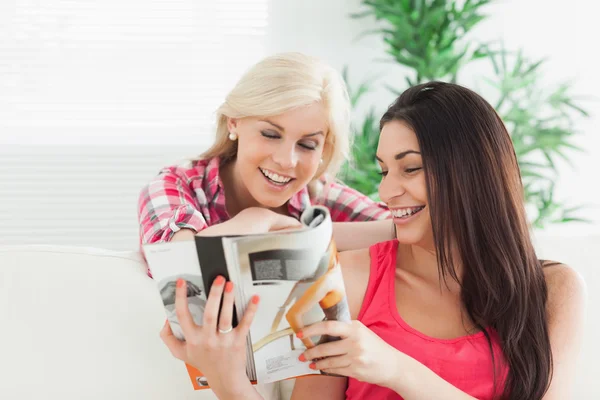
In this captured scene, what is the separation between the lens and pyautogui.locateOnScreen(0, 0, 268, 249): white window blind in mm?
3588

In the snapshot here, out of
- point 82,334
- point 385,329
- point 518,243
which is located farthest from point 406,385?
point 82,334

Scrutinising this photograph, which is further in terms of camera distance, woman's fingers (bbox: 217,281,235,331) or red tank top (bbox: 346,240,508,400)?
red tank top (bbox: 346,240,508,400)

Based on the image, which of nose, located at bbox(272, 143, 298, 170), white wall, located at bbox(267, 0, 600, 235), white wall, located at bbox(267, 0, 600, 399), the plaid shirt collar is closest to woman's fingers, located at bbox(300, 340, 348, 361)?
nose, located at bbox(272, 143, 298, 170)

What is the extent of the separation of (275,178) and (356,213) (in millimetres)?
355

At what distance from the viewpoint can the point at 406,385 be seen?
121cm

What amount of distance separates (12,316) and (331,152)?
96 centimetres

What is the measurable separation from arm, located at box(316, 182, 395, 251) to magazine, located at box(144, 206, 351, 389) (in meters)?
0.69

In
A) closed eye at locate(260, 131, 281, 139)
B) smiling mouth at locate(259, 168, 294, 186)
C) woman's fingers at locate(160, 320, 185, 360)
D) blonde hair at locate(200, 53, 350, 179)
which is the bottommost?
woman's fingers at locate(160, 320, 185, 360)

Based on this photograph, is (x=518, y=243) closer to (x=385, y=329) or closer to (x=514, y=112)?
(x=385, y=329)

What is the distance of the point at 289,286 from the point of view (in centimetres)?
100

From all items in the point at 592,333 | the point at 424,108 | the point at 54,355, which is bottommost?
the point at 592,333

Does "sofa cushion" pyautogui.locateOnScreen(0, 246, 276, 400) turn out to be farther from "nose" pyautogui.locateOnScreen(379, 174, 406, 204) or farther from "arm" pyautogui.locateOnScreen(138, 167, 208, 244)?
"nose" pyautogui.locateOnScreen(379, 174, 406, 204)

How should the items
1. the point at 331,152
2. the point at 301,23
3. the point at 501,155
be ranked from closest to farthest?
the point at 501,155
the point at 331,152
the point at 301,23

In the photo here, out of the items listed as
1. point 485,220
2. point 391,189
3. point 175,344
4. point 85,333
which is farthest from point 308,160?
point 175,344
